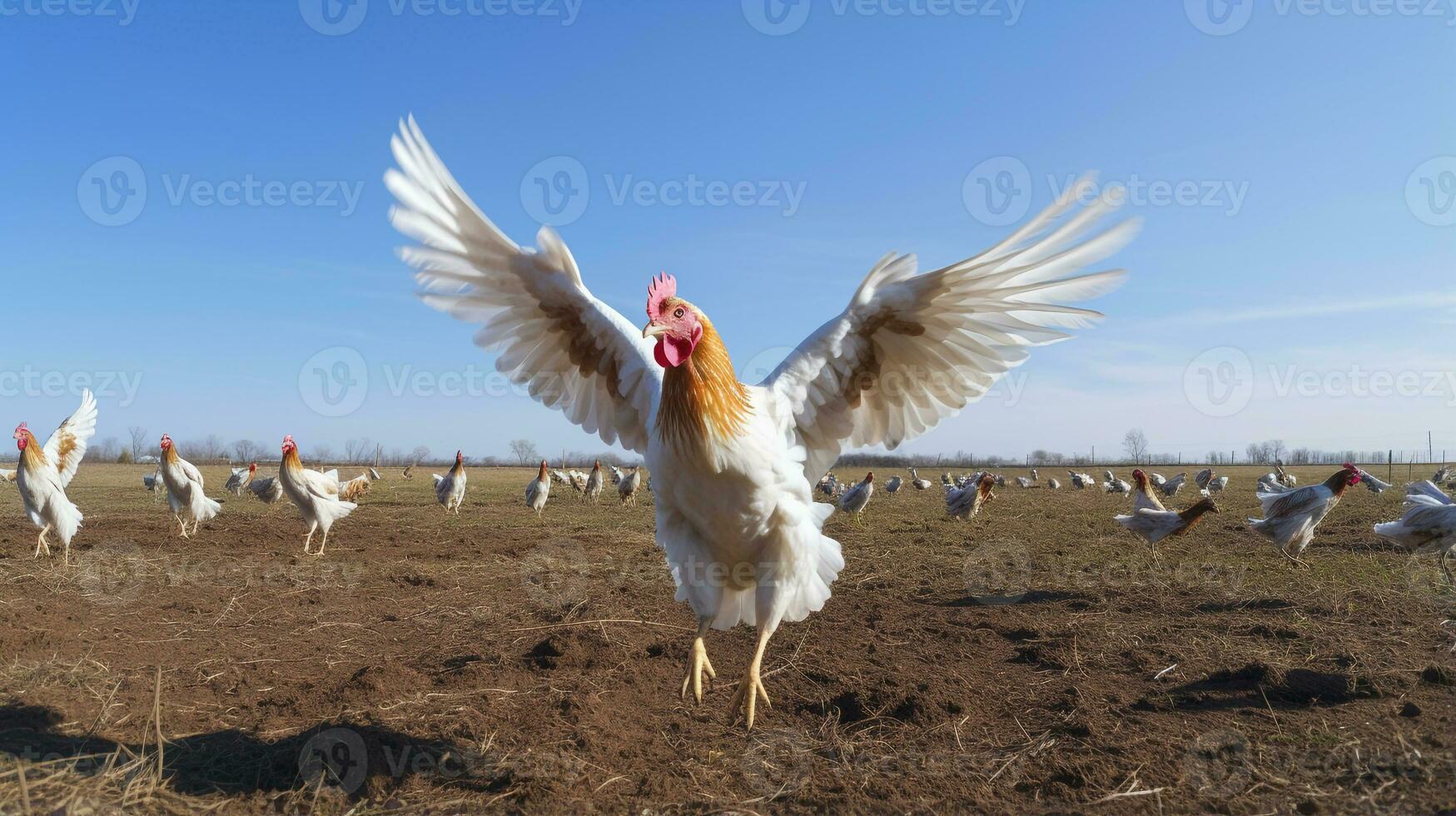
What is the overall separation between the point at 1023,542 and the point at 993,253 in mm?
10055

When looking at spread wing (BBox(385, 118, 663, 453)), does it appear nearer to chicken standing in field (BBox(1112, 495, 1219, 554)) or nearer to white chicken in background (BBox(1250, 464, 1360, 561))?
chicken standing in field (BBox(1112, 495, 1219, 554))

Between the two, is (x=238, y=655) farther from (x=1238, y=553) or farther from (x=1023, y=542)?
(x=1238, y=553)

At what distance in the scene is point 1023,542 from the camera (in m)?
13.0

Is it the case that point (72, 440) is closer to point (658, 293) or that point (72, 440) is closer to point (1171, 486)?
point (658, 293)

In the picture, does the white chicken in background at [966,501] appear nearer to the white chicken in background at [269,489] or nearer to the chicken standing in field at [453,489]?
the chicken standing in field at [453,489]

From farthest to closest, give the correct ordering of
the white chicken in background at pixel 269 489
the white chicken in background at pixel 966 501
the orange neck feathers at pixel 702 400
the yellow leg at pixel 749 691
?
1. the white chicken in background at pixel 269 489
2. the white chicken in background at pixel 966 501
3. the yellow leg at pixel 749 691
4. the orange neck feathers at pixel 702 400

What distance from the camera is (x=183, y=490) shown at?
41.5ft

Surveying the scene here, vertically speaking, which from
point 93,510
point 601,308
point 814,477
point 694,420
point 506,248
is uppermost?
point 506,248

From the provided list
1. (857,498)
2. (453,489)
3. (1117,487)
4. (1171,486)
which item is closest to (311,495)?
(453,489)

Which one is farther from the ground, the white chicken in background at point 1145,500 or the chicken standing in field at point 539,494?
the white chicken in background at point 1145,500

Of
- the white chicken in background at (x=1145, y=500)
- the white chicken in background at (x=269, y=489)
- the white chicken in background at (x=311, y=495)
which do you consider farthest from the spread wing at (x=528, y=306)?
the white chicken in background at (x=269, y=489)

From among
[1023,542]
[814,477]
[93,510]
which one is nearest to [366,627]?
[814,477]

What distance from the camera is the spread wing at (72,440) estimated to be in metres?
12.3
